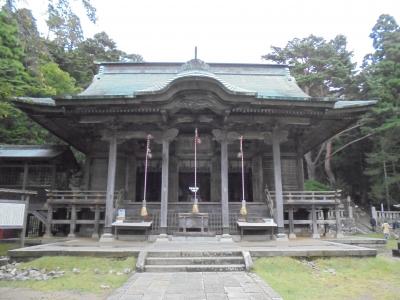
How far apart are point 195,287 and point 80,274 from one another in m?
2.94

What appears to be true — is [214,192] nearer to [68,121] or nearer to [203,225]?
[203,225]

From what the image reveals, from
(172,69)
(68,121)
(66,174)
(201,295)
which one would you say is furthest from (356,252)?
(66,174)

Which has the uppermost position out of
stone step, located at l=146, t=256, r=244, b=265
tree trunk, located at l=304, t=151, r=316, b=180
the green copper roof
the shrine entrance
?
the green copper roof

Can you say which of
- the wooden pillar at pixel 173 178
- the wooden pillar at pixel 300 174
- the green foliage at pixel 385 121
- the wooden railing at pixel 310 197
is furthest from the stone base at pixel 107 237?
the green foliage at pixel 385 121

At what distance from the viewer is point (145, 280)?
6.47 meters

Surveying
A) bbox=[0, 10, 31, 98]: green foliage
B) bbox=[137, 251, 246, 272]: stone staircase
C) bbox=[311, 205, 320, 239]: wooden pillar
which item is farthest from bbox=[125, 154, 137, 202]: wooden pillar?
bbox=[311, 205, 320, 239]: wooden pillar

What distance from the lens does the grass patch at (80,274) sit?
20.4 ft

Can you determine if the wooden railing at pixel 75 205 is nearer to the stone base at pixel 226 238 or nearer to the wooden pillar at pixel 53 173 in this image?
the wooden pillar at pixel 53 173

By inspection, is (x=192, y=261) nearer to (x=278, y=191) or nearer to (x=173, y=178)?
(x=278, y=191)

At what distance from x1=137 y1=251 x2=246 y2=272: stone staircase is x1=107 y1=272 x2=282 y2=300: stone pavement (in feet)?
0.92

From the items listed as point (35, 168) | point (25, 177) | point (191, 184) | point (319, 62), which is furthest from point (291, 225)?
point (319, 62)

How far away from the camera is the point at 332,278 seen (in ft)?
22.7

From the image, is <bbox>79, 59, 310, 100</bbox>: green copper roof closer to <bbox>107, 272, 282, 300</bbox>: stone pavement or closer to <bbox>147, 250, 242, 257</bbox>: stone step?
<bbox>147, 250, 242, 257</bbox>: stone step

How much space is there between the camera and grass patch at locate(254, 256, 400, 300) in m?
5.68
